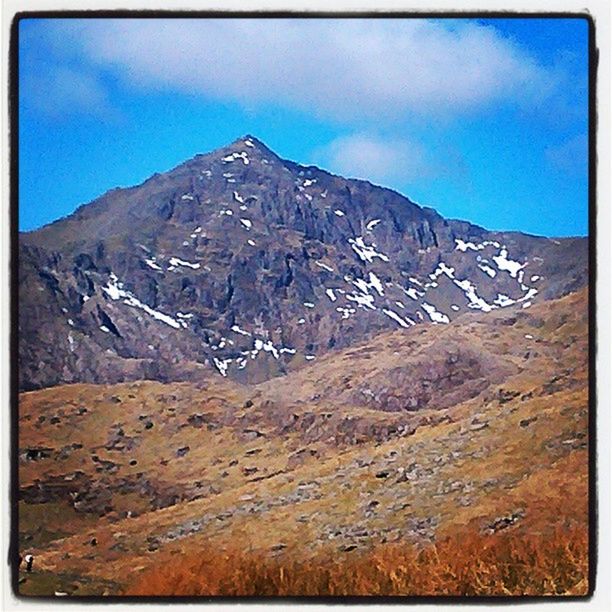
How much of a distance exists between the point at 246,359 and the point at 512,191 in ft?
3.15

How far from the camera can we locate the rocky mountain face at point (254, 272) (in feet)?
10.6

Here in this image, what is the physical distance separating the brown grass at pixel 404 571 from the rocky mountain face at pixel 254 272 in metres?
0.48

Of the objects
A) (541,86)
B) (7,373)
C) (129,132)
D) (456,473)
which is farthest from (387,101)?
(7,373)

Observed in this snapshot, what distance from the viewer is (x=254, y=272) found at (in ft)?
10.7

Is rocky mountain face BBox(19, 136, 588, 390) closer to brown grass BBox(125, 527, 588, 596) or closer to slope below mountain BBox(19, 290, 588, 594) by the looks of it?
slope below mountain BBox(19, 290, 588, 594)

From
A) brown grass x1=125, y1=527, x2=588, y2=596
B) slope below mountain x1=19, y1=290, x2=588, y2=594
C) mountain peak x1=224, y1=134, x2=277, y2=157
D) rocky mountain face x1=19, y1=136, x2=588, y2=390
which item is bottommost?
brown grass x1=125, y1=527, x2=588, y2=596

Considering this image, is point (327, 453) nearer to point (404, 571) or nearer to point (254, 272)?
point (404, 571)

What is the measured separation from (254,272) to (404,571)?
39.4 inches

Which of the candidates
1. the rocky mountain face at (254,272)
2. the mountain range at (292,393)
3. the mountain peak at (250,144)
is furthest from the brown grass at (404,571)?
the mountain peak at (250,144)

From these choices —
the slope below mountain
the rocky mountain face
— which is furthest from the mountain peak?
the slope below mountain

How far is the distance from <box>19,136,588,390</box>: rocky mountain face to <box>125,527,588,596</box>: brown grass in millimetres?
479

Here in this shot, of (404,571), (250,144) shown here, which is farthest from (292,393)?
(250,144)

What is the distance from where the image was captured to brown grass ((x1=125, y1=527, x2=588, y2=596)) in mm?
3174

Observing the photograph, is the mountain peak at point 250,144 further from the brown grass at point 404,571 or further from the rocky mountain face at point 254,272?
the brown grass at point 404,571
